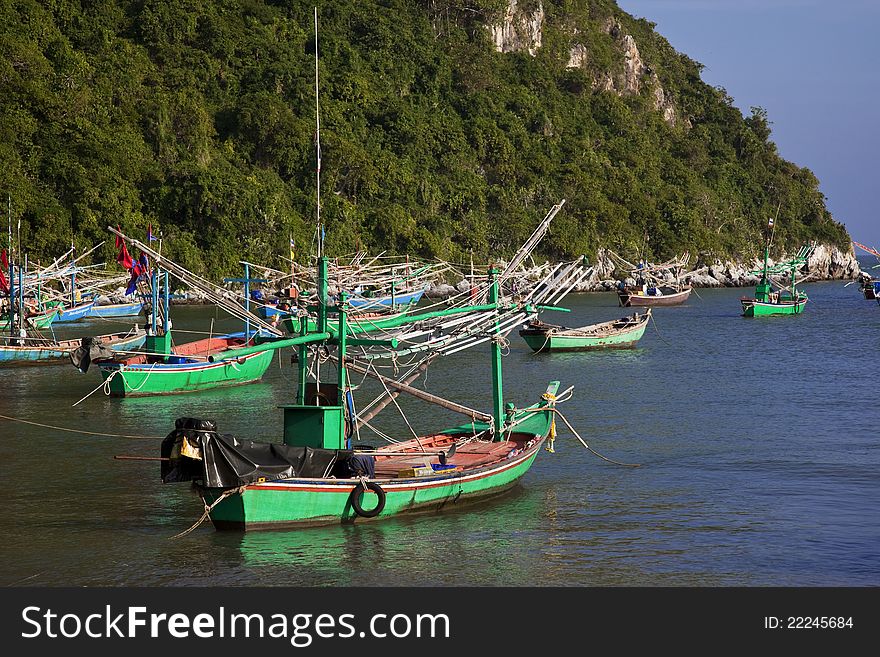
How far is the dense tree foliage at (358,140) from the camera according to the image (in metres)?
86.2

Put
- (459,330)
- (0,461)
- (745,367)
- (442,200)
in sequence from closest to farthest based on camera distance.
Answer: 1. (459,330)
2. (0,461)
3. (745,367)
4. (442,200)

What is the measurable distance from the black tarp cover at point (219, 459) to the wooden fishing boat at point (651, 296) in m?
65.7

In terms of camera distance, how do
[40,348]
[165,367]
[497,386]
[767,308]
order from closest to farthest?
[497,386] → [165,367] → [40,348] → [767,308]

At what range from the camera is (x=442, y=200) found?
10706 cm

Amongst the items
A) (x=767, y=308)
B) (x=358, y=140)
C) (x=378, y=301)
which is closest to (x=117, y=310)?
(x=378, y=301)

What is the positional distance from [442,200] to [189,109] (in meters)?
24.9

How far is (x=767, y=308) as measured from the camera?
240 ft

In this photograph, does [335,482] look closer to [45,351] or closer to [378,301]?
[378,301]

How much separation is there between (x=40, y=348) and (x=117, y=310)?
85.3 feet

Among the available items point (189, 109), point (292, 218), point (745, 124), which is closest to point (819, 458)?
point (292, 218)

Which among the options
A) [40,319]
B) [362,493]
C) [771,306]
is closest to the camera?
[362,493]

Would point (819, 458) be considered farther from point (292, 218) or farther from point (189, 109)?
point (189, 109)

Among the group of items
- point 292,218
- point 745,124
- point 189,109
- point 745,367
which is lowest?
point 745,367

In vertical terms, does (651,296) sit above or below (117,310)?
above
